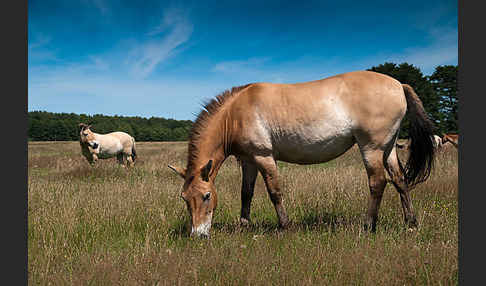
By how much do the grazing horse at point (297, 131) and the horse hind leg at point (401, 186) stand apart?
0.02m

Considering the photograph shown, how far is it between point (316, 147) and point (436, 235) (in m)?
2.18

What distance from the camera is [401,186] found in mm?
4551

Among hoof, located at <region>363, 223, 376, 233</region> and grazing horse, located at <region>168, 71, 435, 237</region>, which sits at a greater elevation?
grazing horse, located at <region>168, 71, 435, 237</region>

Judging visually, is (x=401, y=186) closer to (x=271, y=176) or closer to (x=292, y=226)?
(x=292, y=226)

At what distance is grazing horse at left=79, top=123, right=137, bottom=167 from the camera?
12820 millimetres

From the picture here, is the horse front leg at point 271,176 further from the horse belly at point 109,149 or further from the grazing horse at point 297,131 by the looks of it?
the horse belly at point 109,149

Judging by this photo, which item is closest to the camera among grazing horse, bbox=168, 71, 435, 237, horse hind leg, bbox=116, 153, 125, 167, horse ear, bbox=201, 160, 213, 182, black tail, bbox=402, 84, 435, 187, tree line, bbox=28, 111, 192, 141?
horse ear, bbox=201, 160, 213, 182

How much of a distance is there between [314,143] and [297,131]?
0.34 m

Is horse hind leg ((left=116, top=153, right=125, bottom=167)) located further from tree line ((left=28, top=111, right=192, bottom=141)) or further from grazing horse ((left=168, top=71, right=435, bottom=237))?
tree line ((left=28, top=111, right=192, bottom=141))

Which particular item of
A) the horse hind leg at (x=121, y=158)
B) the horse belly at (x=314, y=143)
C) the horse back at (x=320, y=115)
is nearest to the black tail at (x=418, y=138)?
the horse back at (x=320, y=115)

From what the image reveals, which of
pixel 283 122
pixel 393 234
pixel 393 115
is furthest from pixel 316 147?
pixel 393 234

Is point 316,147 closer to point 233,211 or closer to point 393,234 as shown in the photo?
point 393,234

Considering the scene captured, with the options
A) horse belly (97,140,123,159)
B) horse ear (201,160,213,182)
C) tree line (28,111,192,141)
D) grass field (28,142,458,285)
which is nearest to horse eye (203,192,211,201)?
horse ear (201,160,213,182)

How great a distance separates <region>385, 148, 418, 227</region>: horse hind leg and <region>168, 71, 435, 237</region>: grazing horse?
16mm
